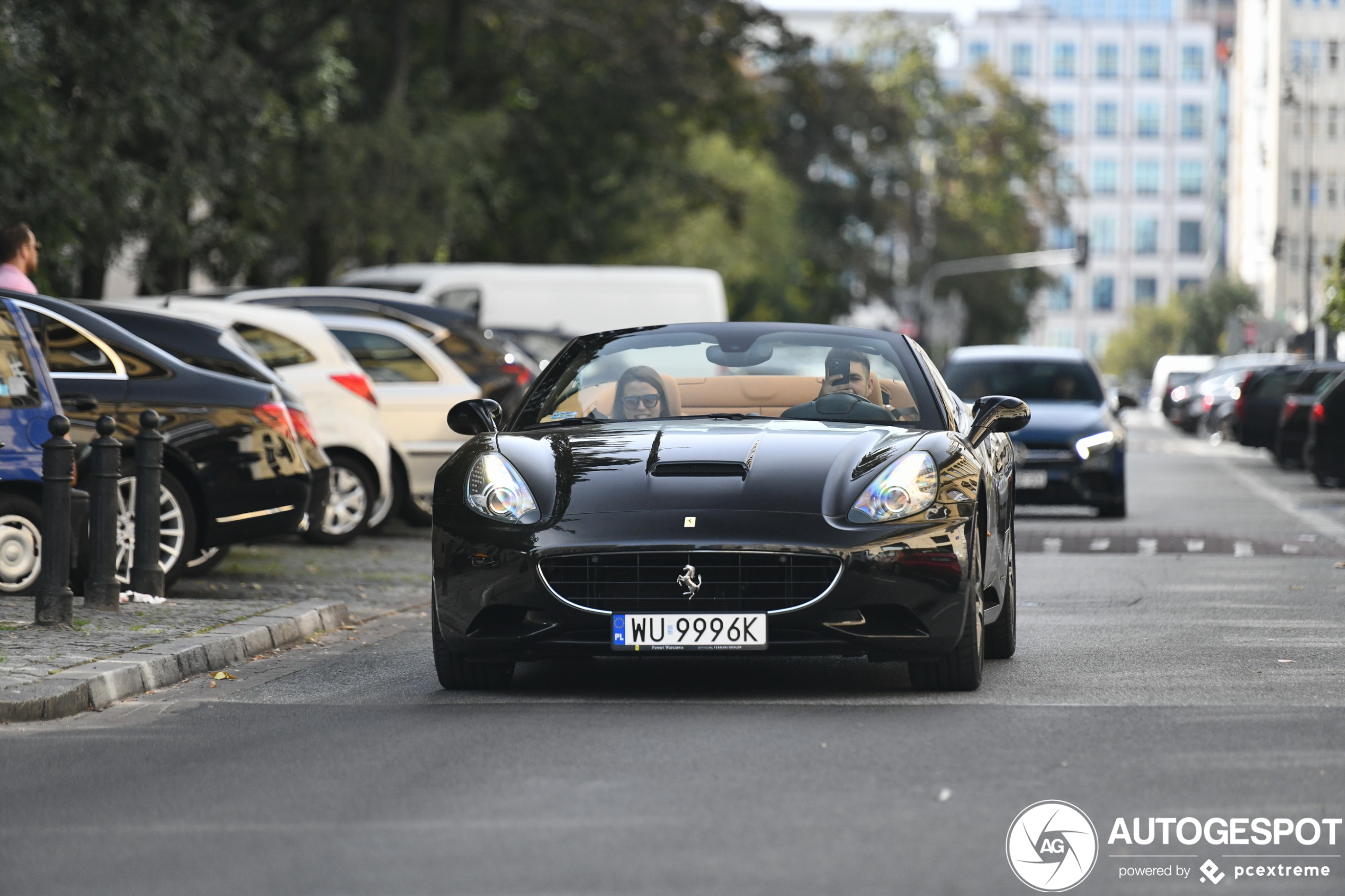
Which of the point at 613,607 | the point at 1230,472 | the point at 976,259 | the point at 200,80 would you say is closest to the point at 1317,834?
the point at 613,607

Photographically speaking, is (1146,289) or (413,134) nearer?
(413,134)

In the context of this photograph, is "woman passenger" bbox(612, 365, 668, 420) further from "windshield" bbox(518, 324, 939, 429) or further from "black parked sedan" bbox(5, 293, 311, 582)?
"black parked sedan" bbox(5, 293, 311, 582)

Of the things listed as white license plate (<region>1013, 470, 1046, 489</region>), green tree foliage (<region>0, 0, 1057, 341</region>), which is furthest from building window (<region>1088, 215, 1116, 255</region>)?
white license plate (<region>1013, 470, 1046, 489</region>)

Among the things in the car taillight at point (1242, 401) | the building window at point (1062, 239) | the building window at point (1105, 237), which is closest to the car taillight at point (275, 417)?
the car taillight at point (1242, 401)

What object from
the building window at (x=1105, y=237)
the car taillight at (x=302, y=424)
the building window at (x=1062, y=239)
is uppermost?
the building window at (x=1105, y=237)

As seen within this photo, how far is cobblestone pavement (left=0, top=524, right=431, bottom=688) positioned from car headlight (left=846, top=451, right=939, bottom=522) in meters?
3.12

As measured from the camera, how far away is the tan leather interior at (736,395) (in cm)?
898

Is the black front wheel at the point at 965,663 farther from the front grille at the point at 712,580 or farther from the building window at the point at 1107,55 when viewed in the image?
the building window at the point at 1107,55

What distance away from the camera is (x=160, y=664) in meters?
8.91

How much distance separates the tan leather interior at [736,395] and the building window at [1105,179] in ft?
527

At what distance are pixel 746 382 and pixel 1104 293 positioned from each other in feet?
536

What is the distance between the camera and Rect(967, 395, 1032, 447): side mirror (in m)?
9.09

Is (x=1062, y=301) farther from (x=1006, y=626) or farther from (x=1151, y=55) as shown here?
(x=1006, y=626)

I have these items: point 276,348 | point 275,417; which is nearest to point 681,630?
point 275,417
